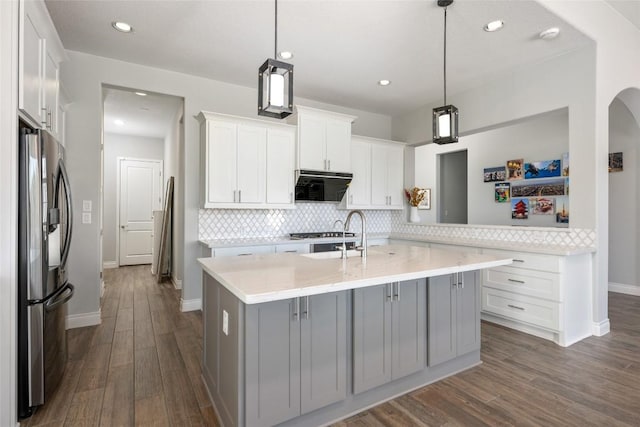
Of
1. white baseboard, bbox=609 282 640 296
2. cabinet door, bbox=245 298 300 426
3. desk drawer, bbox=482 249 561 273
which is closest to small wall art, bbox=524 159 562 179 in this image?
white baseboard, bbox=609 282 640 296

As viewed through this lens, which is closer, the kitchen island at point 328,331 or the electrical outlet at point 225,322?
the kitchen island at point 328,331

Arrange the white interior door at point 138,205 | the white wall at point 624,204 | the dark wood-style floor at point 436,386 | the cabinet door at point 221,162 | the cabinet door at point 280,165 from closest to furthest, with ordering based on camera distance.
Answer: the dark wood-style floor at point 436,386 → the cabinet door at point 221,162 → the cabinet door at point 280,165 → the white wall at point 624,204 → the white interior door at point 138,205

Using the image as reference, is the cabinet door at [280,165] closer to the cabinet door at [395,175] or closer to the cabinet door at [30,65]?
the cabinet door at [395,175]

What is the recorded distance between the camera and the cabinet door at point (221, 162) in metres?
3.83

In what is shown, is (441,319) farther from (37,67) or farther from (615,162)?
(615,162)

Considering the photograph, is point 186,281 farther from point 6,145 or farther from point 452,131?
point 452,131

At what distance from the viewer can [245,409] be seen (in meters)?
1.67

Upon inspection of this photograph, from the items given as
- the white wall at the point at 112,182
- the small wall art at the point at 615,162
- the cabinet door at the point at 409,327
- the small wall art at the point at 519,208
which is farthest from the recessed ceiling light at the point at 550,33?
the white wall at the point at 112,182

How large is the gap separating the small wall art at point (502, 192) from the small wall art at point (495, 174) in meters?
0.11

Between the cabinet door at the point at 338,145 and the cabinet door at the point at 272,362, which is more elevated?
the cabinet door at the point at 338,145

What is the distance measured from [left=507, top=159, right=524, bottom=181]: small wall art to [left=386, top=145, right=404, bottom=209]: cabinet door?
6.65ft

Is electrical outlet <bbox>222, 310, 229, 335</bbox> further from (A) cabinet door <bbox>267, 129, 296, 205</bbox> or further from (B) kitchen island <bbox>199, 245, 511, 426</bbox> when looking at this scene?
(A) cabinet door <bbox>267, 129, 296, 205</bbox>

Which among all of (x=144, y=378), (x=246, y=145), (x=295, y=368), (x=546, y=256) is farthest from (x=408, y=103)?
(x=144, y=378)

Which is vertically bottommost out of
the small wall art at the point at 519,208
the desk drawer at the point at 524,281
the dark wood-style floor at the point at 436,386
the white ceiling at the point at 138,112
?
the dark wood-style floor at the point at 436,386
